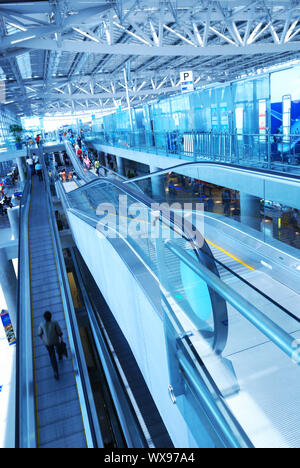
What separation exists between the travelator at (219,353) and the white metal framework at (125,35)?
13112 millimetres

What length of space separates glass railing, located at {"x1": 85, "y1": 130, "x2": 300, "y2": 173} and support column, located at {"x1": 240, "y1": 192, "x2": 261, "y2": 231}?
260cm

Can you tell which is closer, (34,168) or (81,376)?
(81,376)

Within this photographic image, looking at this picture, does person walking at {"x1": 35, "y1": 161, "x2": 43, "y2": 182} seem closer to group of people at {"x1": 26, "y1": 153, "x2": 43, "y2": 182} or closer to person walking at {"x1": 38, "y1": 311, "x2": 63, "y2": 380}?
group of people at {"x1": 26, "y1": 153, "x2": 43, "y2": 182}

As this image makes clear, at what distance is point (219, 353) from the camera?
2.83 metres

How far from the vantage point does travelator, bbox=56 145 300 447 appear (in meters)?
2.21

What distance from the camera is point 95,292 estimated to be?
56.0 ft

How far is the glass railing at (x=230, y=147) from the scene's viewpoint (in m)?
10.2

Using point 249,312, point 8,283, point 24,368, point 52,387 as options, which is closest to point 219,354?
point 249,312

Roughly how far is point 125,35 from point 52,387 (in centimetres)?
2302

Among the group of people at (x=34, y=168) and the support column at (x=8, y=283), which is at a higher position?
the group of people at (x=34, y=168)

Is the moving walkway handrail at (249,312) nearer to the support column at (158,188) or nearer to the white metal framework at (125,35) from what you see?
the support column at (158,188)

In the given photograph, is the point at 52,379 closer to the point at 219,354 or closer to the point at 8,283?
the point at 219,354

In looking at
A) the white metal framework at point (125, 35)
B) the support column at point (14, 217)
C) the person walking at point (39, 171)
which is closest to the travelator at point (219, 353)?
the white metal framework at point (125, 35)

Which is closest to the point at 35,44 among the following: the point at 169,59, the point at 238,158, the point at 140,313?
the point at 238,158
